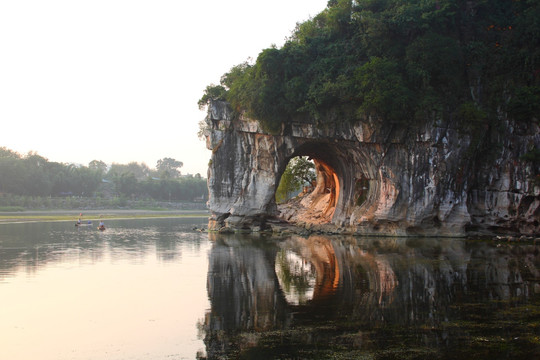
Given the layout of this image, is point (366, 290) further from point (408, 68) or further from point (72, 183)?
point (72, 183)

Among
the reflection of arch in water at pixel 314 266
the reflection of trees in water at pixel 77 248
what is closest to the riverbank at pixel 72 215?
the reflection of trees in water at pixel 77 248

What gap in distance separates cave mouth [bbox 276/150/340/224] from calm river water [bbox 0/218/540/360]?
18.9 meters

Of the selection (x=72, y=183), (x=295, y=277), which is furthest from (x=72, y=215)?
(x=295, y=277)

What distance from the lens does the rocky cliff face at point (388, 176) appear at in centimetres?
3547

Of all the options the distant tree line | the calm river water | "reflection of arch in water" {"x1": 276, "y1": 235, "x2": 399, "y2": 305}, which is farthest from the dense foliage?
the distant tree line

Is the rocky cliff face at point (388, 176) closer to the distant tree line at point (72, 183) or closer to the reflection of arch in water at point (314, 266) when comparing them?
the reflection of arch in water at point (314, 266)

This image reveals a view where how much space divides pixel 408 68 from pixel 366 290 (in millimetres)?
22877

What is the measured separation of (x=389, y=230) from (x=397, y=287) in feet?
69.8

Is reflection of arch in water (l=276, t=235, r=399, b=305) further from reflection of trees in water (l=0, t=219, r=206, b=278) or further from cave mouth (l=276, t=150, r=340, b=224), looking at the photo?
cave mouth (l=276, t=150, r=340, b=224)

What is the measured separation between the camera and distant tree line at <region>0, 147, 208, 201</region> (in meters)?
78.1

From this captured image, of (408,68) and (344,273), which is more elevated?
(408,68)

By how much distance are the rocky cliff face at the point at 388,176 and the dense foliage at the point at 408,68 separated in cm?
153

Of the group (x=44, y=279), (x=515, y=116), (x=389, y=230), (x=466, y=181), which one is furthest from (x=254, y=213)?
(x=44, y=279)

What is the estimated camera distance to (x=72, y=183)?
89125 millimetres
